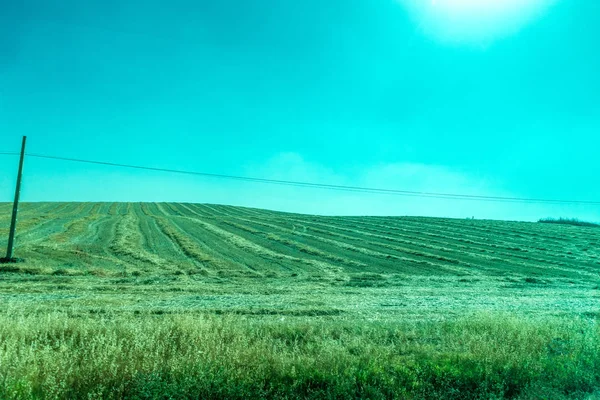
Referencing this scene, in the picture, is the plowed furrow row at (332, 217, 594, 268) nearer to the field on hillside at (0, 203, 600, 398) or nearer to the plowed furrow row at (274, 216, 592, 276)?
the plowed furrow row at (274, 216, 592, 276)

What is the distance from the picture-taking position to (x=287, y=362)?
6.95 m

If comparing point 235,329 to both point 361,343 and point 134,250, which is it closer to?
point 361,343

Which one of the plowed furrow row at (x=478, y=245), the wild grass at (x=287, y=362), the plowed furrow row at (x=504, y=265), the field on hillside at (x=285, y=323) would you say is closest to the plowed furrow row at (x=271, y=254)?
the field on hillside at (x=285, y=323)

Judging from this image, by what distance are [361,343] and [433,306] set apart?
7.50 meters

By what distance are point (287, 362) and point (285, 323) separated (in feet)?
13.1

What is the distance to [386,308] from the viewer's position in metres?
14.3

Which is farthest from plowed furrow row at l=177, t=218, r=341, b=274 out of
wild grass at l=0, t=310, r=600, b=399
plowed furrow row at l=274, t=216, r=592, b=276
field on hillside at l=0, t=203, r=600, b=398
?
wild grass at l=0, t=310, r=600, b=399

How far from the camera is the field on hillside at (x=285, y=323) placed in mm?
6430

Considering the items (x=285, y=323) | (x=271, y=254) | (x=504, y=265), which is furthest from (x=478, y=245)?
(x=285, y=323)

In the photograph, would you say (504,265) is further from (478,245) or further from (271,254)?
(271,254)

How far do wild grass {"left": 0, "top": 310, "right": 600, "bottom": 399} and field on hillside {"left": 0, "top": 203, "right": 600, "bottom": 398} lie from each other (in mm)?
34

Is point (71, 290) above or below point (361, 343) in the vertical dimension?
below

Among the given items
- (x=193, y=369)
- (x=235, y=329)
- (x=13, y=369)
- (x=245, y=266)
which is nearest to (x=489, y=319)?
(x=235, y=329)

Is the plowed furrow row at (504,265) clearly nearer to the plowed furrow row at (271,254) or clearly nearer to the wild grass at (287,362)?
the plowed furrow row at (271,254)
